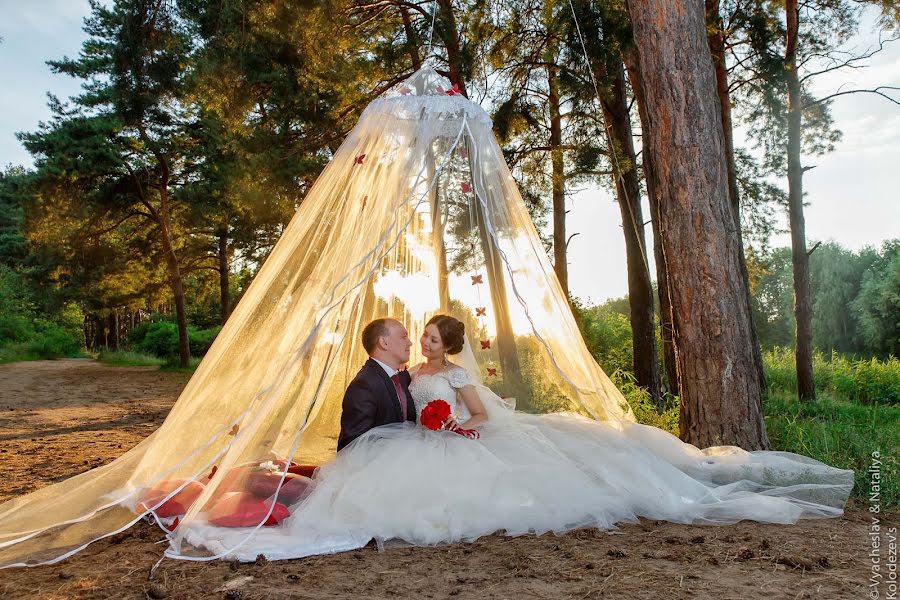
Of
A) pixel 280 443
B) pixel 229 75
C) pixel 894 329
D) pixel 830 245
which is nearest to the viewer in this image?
pixel 280 443

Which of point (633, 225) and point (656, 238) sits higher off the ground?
point (633, 225)

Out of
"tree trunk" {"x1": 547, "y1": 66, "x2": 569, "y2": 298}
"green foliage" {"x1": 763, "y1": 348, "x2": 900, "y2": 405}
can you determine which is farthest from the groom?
"green foliage" {"x1": 763, "y1": 348, "x2": 900, "y2": 405}

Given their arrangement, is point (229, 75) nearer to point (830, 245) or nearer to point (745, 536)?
point (745, 536)

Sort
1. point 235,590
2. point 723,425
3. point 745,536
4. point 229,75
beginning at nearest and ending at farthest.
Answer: point 235,590 → point 745,536 → point 723,425 → point 229,75

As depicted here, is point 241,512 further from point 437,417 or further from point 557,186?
point 557,186

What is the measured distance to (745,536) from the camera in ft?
9.81

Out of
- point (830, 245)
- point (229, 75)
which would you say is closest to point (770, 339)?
point (830, 245)

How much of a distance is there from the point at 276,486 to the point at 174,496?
1.86 ft

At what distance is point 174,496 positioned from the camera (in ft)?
11.2

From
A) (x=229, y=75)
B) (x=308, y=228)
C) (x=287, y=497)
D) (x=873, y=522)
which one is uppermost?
(x=229, y=75)

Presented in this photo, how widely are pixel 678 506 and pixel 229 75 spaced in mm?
6914

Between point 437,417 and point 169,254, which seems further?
point 169,254

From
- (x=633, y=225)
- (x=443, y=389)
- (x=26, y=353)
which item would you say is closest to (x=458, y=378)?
(x=443, y=389)

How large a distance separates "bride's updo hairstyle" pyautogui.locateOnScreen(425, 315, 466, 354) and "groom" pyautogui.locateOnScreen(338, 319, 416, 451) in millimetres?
243
